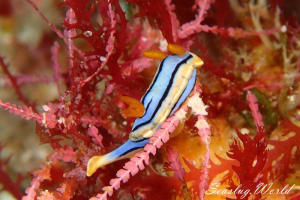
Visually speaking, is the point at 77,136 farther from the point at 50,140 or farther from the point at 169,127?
the point at 169,127

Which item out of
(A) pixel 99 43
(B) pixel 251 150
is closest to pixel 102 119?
(A) pixel 99 43

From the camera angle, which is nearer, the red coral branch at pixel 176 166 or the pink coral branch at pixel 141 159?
the pink coral branch at pixel 141 159

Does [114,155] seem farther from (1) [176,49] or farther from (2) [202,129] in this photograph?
(1) [176,49]

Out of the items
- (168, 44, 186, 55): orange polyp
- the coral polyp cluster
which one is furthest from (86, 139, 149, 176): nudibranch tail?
(168, 44, 186, 55): orange polyp

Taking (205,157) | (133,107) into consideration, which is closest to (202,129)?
(205,157)

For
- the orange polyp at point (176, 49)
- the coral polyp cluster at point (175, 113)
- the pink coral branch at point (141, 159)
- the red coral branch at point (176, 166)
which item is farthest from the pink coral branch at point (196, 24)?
the red coral branch at point (176, 166)

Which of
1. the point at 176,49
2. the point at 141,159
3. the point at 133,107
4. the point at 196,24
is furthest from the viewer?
the point at 196,24

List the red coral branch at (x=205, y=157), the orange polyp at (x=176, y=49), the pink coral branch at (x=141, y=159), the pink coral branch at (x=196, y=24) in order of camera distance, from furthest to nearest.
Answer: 1. the pink coral branch at (x=196, y=24)
2. the orange polyp at (x=176, y=49)
3. the red coral branch at (x=205, y=157)
4. the pink coral branch at (x=141, y=159)

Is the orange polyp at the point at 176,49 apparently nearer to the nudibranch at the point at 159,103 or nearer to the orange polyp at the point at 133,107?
the nudibranch at the point at 159,103
